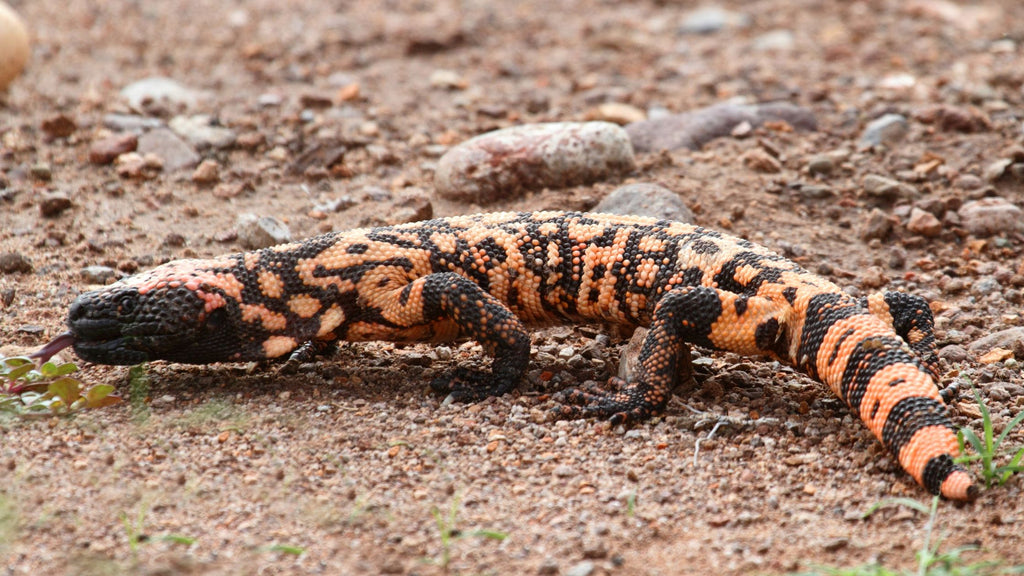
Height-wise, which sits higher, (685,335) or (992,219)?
(685,335)

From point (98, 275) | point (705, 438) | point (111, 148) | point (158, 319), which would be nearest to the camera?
point (705, 438)

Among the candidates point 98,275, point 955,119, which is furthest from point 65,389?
point 955,119

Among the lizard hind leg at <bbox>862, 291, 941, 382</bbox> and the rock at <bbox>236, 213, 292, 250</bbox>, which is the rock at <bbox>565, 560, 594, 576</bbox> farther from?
the rock at <bbox>236, 213, 292, 250</bbox>

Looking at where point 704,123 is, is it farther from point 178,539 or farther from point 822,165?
point 178,539

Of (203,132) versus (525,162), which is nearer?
(525,162)

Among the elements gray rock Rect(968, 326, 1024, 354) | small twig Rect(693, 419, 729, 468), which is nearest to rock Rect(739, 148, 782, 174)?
gray rock Rect(968, 326, 1024, 354)

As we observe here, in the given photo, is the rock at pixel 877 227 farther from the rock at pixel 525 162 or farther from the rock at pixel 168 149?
the rock at pixel 168 149

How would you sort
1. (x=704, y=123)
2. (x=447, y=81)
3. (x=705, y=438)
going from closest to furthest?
(x=705, y=438) → (x=704, y=123) → (x=447, y=81)

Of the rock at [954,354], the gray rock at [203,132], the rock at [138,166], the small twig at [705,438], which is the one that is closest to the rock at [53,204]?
the rock at [138,166]

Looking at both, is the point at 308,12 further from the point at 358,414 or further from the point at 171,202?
the point at 358,414
